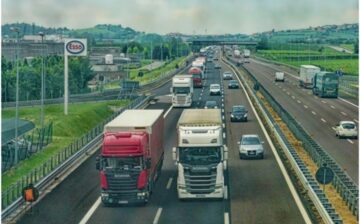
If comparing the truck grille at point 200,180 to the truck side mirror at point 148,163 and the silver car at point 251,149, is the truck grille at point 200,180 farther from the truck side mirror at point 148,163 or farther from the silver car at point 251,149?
the silver car at point 251,149

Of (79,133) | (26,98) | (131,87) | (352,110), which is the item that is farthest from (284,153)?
(26,98)

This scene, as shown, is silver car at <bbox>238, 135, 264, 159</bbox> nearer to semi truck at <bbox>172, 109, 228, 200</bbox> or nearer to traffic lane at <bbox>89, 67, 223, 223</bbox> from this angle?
traffic lane at <bbox>89, 67, 223, 223</bbox>

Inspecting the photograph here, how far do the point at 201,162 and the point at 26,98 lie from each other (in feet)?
261

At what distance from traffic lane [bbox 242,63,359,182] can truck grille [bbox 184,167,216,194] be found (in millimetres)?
11715

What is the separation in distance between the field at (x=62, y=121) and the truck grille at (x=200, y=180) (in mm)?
16347

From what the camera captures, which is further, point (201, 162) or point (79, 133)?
point (79, 133)

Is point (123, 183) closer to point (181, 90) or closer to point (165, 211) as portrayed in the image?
point (165, 211)

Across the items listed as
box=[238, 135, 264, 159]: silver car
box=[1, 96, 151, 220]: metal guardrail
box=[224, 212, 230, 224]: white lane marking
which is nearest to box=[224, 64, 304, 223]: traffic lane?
box=[224, 212, 230, 224]: white lane marking

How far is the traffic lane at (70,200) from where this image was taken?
32.8 meters

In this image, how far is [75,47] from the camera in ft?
292

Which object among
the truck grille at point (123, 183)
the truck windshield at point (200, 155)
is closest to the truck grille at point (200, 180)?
the truck windshield at point (200, 155)

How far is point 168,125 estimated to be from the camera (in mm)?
68938

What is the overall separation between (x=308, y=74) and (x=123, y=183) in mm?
93790

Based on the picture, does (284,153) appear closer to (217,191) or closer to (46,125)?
(217,191)
